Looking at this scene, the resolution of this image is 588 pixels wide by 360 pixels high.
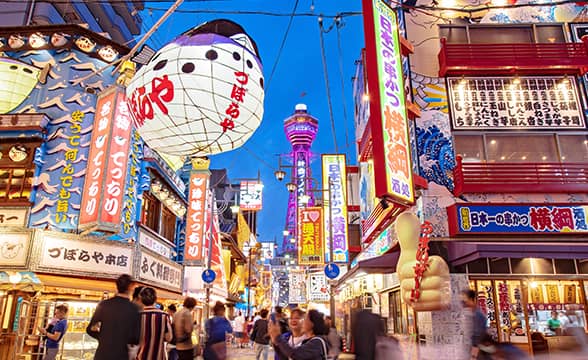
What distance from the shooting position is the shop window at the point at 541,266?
1306 cm

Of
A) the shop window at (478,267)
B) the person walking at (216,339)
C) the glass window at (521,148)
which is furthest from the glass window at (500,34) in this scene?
the person walking at (216,339)

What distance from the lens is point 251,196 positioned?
3650cm

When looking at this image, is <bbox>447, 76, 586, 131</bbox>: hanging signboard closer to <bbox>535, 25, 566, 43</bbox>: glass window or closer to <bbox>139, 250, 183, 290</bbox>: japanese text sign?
<bbox>535, 25, 566, 43</bbox>: glass window

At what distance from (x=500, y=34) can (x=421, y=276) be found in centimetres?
1011

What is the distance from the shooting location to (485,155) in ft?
47.1

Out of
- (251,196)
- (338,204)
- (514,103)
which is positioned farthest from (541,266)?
(251,196)

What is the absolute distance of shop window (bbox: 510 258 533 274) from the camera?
13094mm

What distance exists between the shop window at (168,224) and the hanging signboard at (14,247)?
7.02 meters

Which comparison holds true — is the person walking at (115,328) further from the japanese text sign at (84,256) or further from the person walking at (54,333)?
the japanese text sign at (84,256)

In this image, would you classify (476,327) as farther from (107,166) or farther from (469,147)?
(107,166)

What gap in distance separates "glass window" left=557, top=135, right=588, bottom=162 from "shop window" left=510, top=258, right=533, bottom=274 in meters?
3.70

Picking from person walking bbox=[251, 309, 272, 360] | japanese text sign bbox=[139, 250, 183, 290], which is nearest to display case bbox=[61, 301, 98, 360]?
japanese text sign bbox=[139, 250, 183, 290]

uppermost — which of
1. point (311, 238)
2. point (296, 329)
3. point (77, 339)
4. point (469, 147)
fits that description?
point (469, 147)

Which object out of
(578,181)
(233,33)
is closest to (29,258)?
(233,33)
